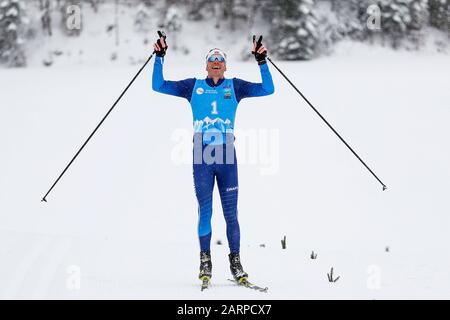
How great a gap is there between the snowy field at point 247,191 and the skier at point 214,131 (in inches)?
22.1

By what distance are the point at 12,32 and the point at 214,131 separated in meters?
31.6

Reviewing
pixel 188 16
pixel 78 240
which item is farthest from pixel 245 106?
pixel 188 16

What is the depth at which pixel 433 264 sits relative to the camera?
5.90 metres

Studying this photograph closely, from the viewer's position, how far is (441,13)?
3750cm

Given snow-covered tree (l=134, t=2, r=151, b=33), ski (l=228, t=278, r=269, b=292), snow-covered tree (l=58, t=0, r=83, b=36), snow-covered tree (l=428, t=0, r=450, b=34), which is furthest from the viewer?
snow-covered tree (l=58, t=0, r=83, b=36)

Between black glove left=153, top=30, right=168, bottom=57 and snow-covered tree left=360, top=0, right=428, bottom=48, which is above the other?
snow-covered tree left=360, top=0, right=428, bottom=48

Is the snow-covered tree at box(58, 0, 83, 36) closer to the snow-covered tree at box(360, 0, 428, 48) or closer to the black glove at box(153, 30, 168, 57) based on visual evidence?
the snow-covered tree at box(360, 0, 428, 48)

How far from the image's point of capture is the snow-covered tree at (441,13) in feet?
123

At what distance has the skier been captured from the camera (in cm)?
529

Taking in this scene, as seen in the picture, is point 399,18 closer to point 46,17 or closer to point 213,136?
point 46,17

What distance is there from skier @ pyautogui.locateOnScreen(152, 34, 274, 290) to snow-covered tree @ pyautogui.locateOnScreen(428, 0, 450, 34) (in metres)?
35.8

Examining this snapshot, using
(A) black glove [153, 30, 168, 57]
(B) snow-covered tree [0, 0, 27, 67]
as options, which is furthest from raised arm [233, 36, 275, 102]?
(B) snow-covered tree [0, 0, 27, 67]

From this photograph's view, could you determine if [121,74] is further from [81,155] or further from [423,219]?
[423,219]
